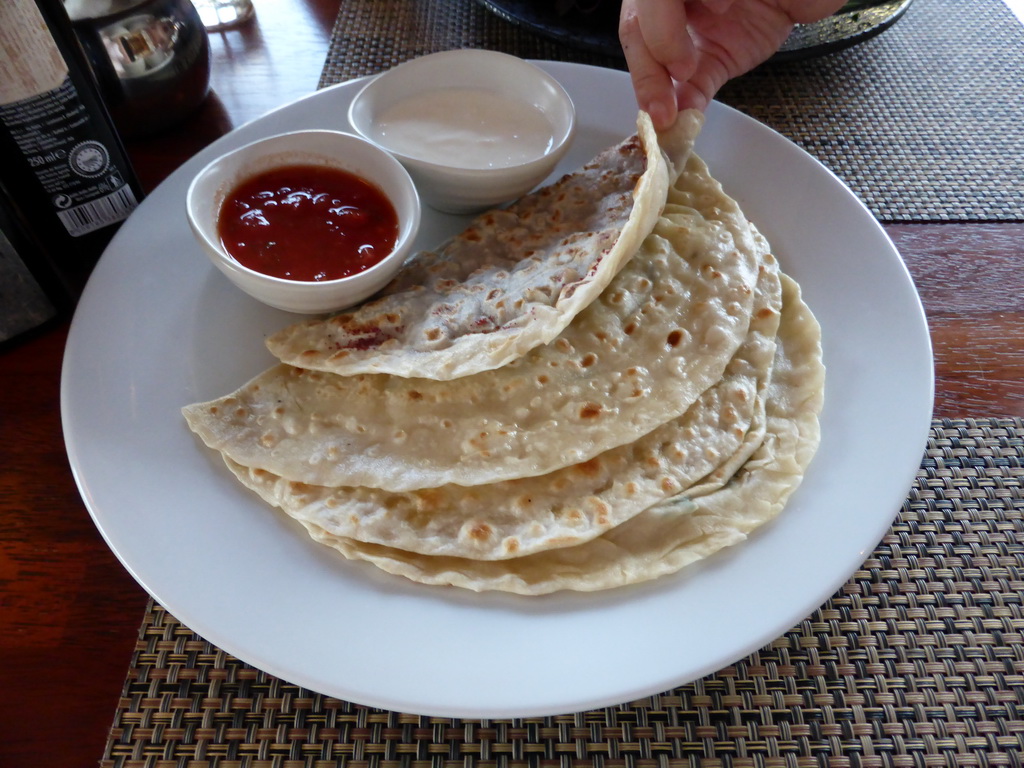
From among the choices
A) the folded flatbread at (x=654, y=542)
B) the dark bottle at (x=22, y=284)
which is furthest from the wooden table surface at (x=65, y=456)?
the folded flatbread at (x=654, y=542)

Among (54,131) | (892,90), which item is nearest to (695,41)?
(892,90)

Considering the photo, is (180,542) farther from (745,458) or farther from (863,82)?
(863,82)

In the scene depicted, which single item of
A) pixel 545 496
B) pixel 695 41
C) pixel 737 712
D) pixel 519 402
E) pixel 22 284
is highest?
pixel 22 284

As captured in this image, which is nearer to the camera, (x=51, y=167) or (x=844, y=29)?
(x=51, y=167)

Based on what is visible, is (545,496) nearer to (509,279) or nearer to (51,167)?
(509,279)

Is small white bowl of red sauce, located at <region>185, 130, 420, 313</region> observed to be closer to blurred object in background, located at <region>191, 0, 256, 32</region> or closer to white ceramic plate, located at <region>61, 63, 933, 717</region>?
white ceramic plate, located at <region>61, 63, 933, 717</region>

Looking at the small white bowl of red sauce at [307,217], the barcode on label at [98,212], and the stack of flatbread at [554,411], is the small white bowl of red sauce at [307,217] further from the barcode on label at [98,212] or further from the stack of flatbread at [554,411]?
the barcode on label at [98,212]

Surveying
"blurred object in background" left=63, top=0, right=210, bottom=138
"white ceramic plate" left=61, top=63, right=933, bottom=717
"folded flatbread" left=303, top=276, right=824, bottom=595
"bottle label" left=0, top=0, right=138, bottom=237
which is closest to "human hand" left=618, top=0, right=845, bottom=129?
"white ceramic plate" left=61, top=63, right=933, bottom=717
